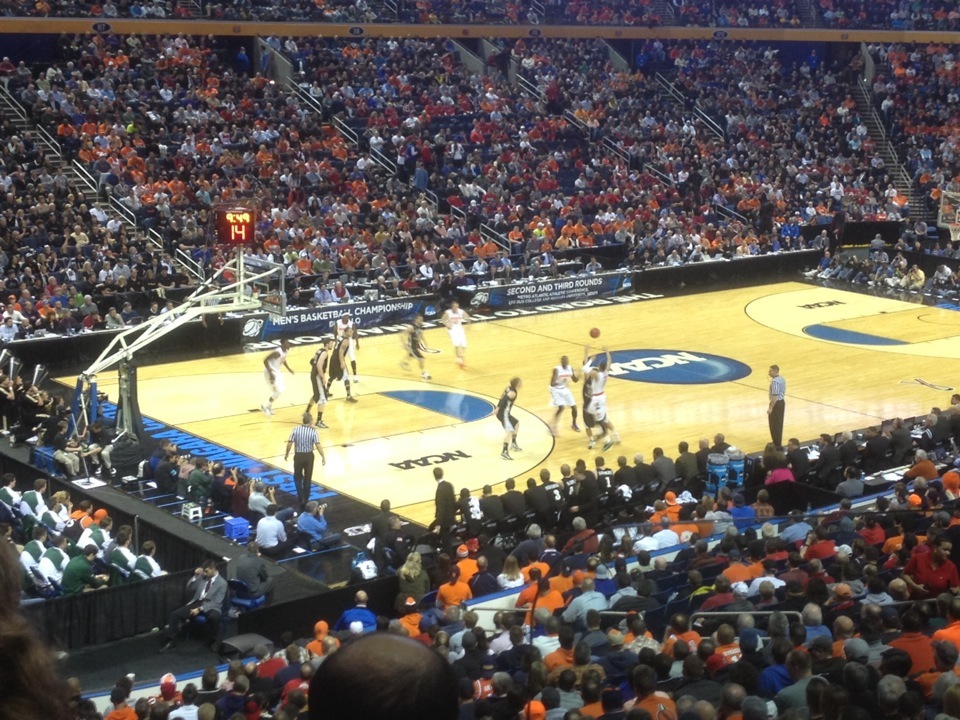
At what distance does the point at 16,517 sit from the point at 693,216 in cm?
2658

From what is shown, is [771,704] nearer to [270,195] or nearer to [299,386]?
[299,386]

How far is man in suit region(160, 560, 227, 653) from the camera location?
14.5m

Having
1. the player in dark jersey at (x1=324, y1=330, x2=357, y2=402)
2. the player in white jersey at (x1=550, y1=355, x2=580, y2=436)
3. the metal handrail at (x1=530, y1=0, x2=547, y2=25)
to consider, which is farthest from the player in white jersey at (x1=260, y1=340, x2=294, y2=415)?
the metal handrail at (x1=530, y1=0, x2=547, y2=25)

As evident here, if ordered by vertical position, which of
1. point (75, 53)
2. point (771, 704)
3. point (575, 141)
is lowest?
point (771, 704)

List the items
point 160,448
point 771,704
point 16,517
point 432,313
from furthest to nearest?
point 432,313, point 160,448, point 16,517, point 771,704

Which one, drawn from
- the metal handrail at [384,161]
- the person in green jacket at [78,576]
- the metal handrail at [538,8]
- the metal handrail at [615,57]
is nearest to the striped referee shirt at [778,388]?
the person in green jacket at [78,576]

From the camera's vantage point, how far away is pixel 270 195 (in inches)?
1344

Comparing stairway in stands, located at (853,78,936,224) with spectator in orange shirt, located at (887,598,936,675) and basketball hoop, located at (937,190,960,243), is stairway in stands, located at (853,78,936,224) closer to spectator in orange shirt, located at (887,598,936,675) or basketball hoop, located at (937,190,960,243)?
basketball hoop, located at (937,190,960,243)

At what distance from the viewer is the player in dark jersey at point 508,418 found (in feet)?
69.8

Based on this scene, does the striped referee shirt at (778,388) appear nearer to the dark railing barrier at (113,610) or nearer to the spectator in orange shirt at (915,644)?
the dark railing barrier at (113,610)

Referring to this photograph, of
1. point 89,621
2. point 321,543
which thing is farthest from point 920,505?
point 89,621

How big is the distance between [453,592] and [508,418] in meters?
7.84

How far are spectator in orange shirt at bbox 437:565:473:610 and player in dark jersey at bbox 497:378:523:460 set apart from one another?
274 inches

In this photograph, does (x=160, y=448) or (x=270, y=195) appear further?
(x=270, y=195)
